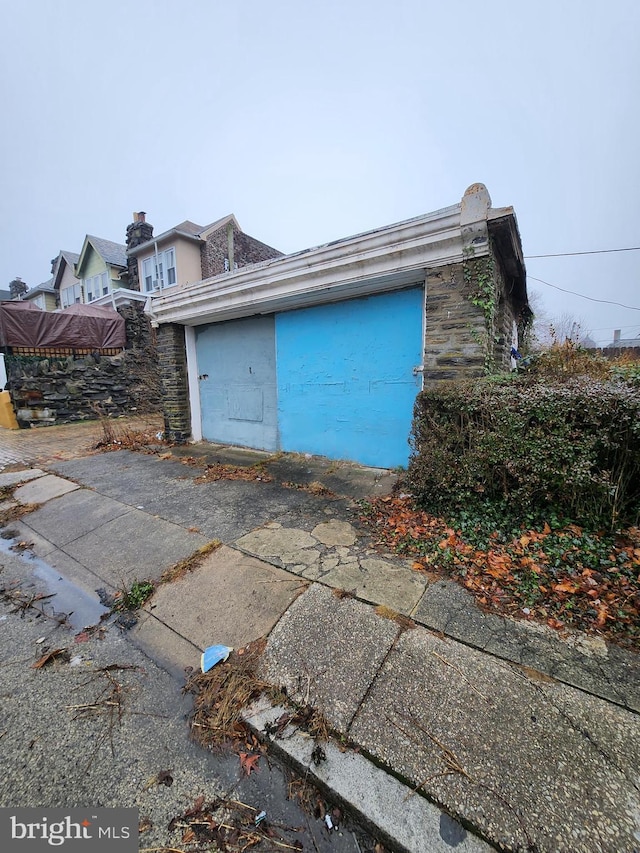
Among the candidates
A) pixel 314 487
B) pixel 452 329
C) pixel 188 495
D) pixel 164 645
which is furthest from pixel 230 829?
pixel 452 329

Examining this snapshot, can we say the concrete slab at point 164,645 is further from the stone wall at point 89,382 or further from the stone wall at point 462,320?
the stone wall at point 89,382

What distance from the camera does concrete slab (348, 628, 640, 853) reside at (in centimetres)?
112

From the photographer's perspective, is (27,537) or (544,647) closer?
(544,647)

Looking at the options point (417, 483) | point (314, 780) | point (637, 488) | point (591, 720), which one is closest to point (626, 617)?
point (591, 720)

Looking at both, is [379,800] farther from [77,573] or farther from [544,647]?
[77,573]

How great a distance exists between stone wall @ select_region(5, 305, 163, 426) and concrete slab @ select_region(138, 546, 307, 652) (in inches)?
303

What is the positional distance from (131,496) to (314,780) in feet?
12.3

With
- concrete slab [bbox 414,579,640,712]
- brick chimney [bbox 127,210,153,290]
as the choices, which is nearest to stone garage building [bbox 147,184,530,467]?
concrete slab [bbox 414,579,640,712]

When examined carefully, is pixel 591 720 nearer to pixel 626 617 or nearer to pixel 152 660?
pixel 626 617

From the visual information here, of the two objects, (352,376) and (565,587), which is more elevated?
(352,376)

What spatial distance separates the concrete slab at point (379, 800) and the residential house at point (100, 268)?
22.5 metres

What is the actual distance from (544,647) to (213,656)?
1.81 meters

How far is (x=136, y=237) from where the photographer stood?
18078mm

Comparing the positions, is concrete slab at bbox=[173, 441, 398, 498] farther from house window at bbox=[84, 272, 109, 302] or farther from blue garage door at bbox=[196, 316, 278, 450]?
house window at bbox=[84, 272, 109, 302]
